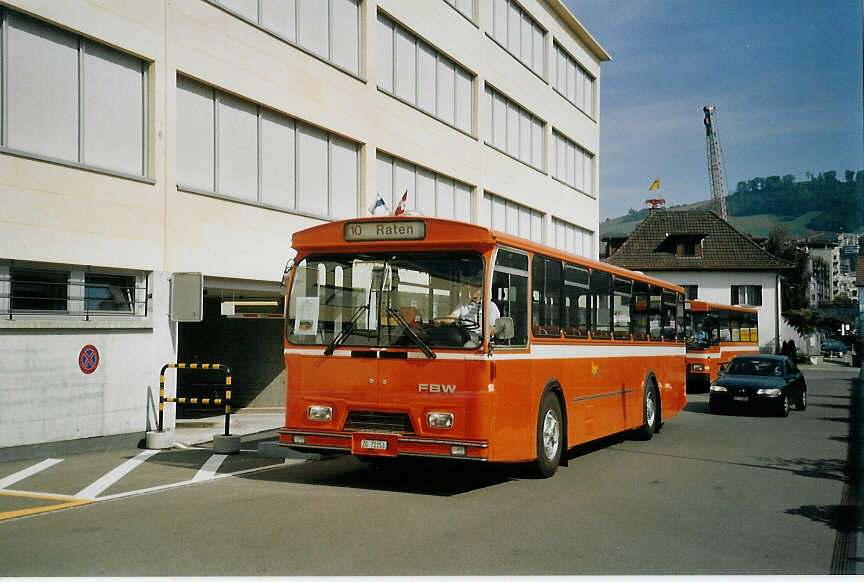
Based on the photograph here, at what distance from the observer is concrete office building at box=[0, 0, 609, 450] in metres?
13.3

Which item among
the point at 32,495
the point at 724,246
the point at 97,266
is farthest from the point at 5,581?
the point at 724,246

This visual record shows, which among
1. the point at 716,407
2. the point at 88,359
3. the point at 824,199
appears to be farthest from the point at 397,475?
the point at 716,407

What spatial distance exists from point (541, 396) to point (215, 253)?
8.79 metres

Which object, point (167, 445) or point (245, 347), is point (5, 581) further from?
point (245, 347)

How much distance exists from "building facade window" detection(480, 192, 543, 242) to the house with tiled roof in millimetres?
32279

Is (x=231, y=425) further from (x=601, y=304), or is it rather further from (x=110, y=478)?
(x=601, y=304)

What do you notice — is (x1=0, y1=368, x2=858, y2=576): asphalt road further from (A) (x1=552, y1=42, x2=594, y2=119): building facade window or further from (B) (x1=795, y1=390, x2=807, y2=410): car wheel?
(A) (x1=552, y1=42, x2=594, y2=119): building facade window

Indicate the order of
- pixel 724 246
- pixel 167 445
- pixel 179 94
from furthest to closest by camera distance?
pixel 724 246
pixel 179 94
pixel 167 445

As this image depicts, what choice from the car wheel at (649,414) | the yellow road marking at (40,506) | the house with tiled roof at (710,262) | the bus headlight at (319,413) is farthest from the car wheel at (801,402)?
the house with tiled roof at (710,262)

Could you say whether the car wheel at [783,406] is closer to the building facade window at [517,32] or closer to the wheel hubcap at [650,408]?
the wheel hubcap at [650,408]

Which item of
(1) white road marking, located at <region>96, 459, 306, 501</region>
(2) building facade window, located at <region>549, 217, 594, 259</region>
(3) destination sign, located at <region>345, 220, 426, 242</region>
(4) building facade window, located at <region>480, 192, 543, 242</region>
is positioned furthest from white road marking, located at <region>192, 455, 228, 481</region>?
(2) building facade window, located at <region>549, 217, 594, 259</region>

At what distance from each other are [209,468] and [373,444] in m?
3.26

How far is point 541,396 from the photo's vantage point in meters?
10.7

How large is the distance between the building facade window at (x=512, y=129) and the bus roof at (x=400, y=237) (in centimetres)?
2068
